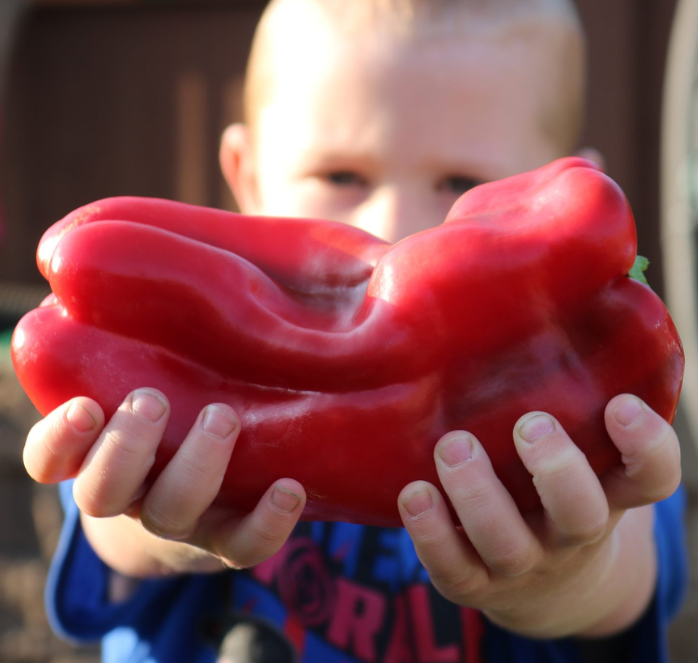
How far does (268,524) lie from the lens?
3.12ft

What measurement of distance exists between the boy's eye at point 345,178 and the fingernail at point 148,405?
0.77m

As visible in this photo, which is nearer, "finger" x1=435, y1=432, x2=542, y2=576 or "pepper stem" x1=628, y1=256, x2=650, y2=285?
"finger" x1=435, y1=432, x2=542, y2=576

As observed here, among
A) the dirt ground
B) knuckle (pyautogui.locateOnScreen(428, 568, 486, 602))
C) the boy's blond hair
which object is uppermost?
the boy's blond hair

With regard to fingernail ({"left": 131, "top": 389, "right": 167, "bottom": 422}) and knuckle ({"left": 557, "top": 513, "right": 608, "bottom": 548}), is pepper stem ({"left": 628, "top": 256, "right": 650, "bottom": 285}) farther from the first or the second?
fingernail ({"left": 131, "top": 389, "right": 167, "bottom": 422})

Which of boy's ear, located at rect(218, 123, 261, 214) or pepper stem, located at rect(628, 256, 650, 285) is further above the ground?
pepper stem, located at rect(628, 256, 650, 285)

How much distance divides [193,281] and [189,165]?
2996 millimetres

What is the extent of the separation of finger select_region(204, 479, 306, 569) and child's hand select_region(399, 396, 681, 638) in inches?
4.7

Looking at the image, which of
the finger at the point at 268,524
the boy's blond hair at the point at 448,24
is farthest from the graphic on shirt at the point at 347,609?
the boy's blond hair at the point at 448,24

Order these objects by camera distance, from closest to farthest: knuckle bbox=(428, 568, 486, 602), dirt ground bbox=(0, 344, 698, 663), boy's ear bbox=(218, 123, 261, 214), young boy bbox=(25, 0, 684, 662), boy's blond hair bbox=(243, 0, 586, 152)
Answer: knuckle bbox=(428, 568, 486, 602) → young boy bbox=(25, 0, 684, 662) → boy's blond hair bbox=(243, 0, 586, 152) → boy's ear bbox=(218, 123, 261, 214) → dirt ground bbox=(0, 344, 698, 663)

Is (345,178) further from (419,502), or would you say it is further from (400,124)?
(419,502)

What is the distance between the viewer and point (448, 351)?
3.21 feet

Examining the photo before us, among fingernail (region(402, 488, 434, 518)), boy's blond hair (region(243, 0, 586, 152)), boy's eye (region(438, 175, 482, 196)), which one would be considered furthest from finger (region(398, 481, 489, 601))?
boy's blond hair (region(243, 0, 586, 152))

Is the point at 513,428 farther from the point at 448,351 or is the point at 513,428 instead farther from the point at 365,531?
the point at 365,531

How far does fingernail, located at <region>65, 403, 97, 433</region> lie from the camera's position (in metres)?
0.92
